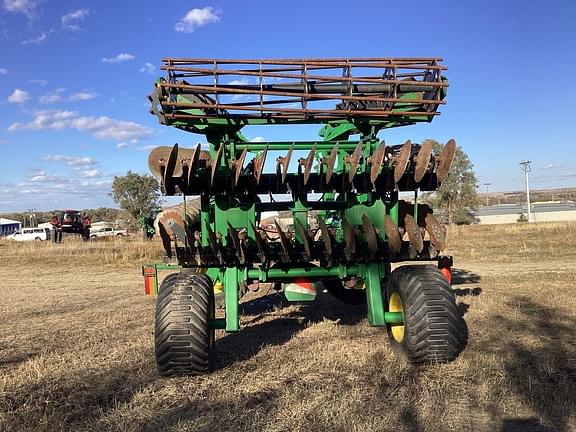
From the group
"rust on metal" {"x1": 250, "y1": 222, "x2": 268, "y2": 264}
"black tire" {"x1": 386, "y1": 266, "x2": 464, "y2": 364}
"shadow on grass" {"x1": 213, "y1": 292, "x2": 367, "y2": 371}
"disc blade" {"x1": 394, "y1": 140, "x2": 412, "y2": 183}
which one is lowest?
"shadow on grass" {"x1": 213, "y1": 292, "x2": 367, "y2": 371}

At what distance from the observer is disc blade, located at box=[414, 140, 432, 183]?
5102mm

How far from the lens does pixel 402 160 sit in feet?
16.5

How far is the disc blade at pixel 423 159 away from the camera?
201 inches

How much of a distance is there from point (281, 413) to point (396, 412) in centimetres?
85

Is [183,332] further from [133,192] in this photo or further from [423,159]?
[133,192]

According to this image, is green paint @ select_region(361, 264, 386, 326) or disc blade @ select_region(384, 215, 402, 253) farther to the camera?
green paint @ select_region(361, 264, 386, 326)

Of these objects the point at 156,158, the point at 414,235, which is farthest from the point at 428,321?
the point at 156,158

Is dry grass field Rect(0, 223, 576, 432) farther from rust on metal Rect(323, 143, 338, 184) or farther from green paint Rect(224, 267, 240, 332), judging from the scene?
rust on metal Rect(323, 143, 338, 184)

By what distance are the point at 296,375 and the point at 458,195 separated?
157 feet

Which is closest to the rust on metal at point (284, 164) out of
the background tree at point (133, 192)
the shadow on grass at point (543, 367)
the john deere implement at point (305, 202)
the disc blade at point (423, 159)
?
the john deere implement at point (305, 202)

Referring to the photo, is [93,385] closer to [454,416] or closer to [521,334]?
[454,416]

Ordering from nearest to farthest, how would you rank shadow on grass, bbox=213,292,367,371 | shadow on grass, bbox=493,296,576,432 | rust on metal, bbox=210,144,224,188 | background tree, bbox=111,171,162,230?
shadow on grass, bbox=493,296,576,432
rust on metal, bbox=210,144,224,188
shadow on grass, bbox=213,292,367,371
background tree, bbox=111,171,162,230

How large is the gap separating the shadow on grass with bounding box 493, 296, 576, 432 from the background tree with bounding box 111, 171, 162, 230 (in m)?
40.5

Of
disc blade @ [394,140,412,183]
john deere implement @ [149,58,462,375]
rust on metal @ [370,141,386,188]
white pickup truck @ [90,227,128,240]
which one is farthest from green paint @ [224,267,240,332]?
white pickup truck @ [90,227,128,240]
